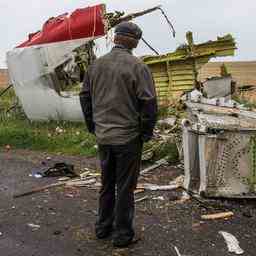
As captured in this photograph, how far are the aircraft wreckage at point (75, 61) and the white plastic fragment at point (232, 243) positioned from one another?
7.55 meters

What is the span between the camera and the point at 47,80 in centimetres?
1391

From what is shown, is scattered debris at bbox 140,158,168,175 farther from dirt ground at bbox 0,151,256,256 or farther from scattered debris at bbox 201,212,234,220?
scattered debris at bbox 201,212,234,220

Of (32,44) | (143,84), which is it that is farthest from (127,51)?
(32,44)

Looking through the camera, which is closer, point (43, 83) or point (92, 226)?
point (92, 226)

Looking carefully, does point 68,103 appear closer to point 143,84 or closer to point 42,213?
point 42,213

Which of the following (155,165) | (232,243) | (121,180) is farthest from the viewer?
(155,165)

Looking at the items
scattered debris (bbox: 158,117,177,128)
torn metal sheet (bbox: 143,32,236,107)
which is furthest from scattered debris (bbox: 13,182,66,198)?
torn metal sheet (bbox: 143,32,236,107)

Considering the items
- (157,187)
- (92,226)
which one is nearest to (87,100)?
(92,226)

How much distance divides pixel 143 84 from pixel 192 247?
1.56 m

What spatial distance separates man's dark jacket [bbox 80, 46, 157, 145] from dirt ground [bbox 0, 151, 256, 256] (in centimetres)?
101

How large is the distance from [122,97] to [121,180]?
75 cm

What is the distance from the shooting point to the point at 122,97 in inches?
206

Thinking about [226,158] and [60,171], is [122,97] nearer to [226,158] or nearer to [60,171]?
[226,158]

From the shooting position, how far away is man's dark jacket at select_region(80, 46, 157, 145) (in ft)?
17.0
